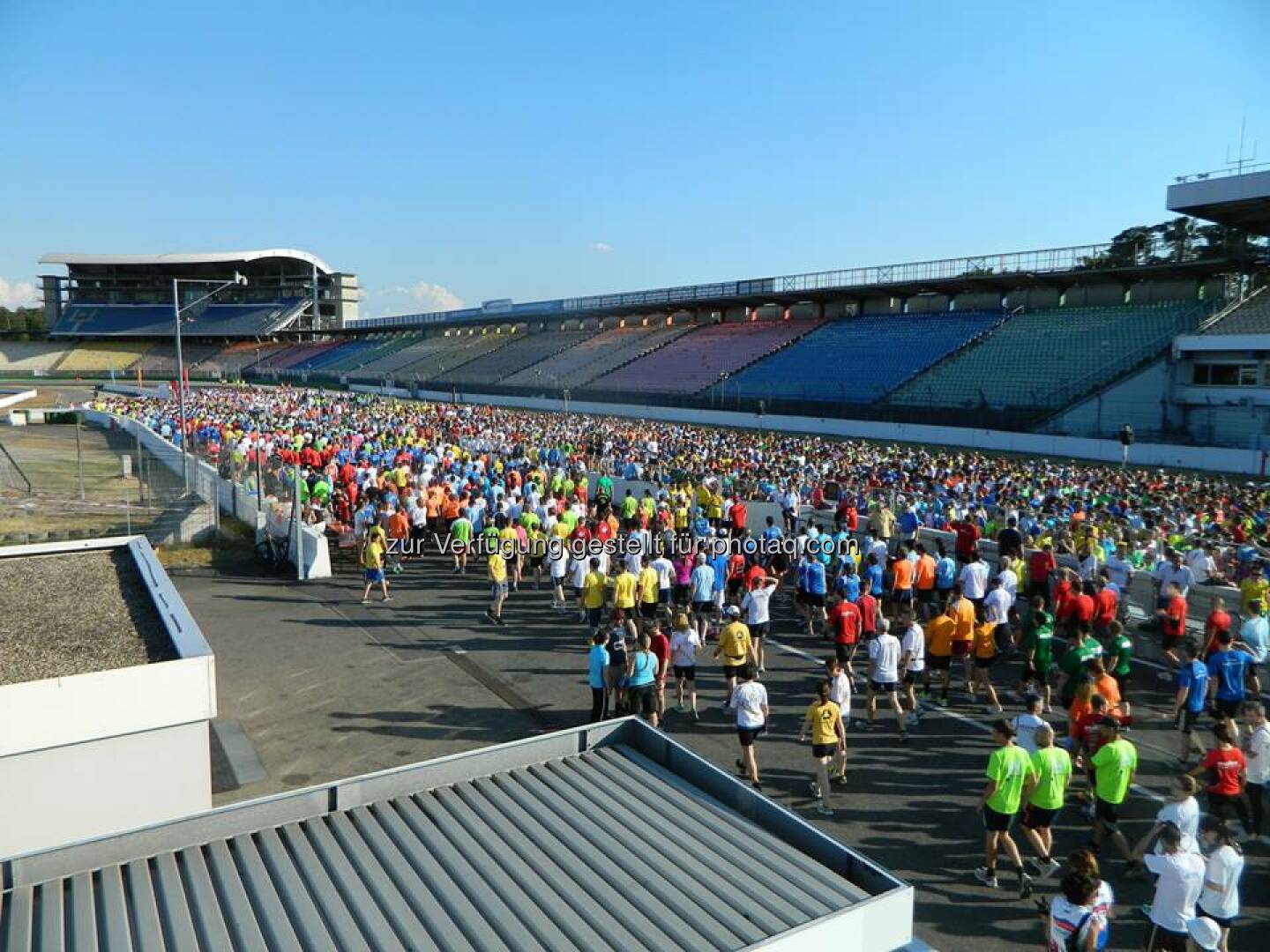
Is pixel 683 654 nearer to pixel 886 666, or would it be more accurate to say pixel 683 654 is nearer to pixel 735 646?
pixel 735 646

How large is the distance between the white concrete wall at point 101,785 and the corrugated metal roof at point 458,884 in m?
2.82

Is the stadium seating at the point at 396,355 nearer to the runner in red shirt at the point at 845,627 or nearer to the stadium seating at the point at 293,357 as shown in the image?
the stadium seating at the point at 293,357

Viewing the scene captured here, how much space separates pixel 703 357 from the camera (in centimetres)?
5712

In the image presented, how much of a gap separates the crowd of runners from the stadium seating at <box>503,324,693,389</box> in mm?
37504

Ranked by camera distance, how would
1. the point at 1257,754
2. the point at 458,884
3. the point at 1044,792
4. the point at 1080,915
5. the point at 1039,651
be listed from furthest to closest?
1. the point at 1039,651
2. the point at 1257,754
3. the point at 1044,792
4. the point at 1080,915
5. the point at 458,884

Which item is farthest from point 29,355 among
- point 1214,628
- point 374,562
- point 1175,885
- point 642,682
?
point 1175,885

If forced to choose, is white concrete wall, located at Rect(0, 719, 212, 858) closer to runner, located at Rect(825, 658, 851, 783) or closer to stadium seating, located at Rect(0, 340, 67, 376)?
runner, located at Rect(825, 658, 851, 783)

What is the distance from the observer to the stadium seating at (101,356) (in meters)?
95.6

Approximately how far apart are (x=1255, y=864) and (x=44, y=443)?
138 feet

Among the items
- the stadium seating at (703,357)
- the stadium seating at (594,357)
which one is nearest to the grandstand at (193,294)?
the stadium seating at (594,357)

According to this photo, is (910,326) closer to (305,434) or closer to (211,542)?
(305,434)

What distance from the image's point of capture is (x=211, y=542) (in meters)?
18.2

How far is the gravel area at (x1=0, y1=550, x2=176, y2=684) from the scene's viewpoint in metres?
7.00

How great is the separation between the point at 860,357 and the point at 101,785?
4495cm
